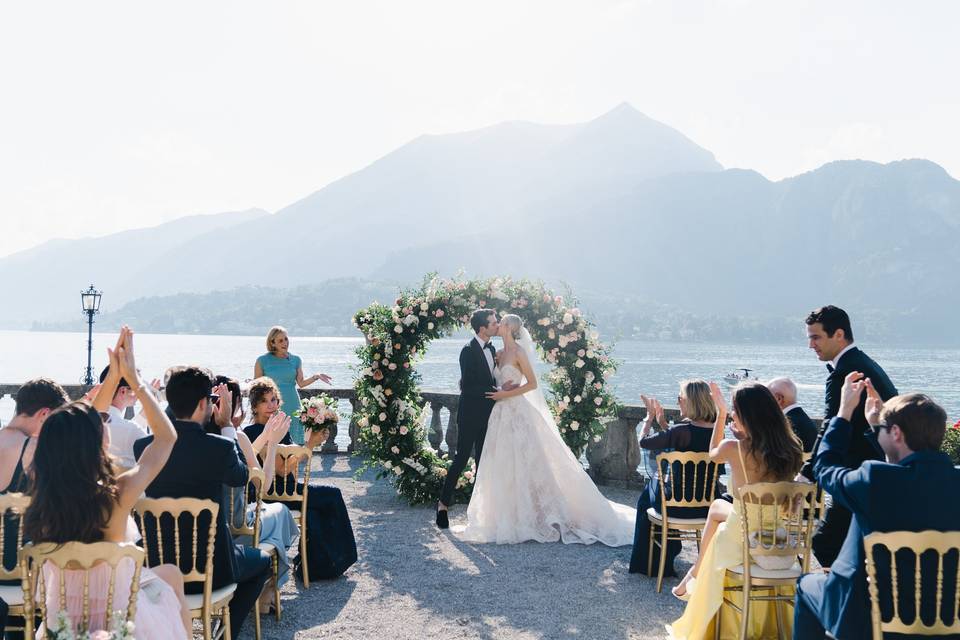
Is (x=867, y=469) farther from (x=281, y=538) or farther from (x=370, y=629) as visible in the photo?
(x=281, y=538)

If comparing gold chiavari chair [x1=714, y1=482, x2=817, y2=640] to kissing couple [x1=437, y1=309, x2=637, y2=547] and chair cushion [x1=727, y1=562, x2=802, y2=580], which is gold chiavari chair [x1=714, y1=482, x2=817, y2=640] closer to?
chair cushion [x1=727, y1=562, x2=802, y2=580]

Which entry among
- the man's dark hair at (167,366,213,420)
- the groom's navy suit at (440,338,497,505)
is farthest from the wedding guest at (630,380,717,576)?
the man's dark hair at (167,366,213,420)

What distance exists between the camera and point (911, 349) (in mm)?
Result: 136375

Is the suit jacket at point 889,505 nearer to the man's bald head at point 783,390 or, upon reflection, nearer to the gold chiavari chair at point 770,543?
the gold chiavari chair at point 770,543

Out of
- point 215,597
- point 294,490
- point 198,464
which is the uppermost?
point 198,464

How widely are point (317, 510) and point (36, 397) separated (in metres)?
2.75

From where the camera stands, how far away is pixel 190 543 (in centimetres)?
408

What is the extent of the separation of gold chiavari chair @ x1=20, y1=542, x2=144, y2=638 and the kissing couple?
4744mm

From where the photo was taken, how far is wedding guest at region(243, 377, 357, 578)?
602cm

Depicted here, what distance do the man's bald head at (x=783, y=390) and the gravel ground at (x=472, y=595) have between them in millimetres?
1725

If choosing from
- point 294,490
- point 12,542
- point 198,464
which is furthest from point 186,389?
point 294,490

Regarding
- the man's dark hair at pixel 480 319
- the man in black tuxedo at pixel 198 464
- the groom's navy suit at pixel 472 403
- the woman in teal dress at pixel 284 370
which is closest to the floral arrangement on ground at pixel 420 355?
the woman in teal dress at pixel 284 370

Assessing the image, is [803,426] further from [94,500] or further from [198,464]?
[94,500]

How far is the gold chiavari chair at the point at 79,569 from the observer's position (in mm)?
3094
